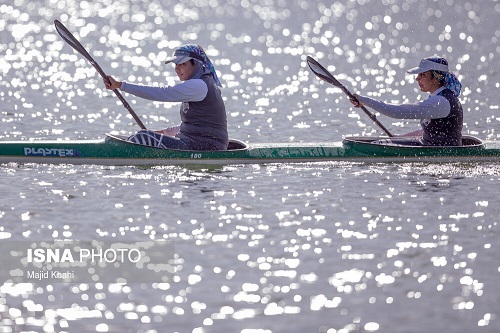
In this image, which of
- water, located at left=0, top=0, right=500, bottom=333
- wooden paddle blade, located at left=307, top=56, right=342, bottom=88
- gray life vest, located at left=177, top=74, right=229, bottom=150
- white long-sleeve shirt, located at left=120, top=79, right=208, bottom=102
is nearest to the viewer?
water, located at left=0, top=0, right=500, bottom=333

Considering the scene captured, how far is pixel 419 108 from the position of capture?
17.2 metres

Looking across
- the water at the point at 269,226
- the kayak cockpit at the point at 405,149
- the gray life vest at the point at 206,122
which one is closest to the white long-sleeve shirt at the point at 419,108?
the kayak cockpit at the point at 405,149

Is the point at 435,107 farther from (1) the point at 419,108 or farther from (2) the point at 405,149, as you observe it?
(2) the point at 405,149

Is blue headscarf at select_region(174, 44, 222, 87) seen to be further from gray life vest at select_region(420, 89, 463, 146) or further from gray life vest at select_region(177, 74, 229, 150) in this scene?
gray life vest at select_region(420, 89, 463, 146)

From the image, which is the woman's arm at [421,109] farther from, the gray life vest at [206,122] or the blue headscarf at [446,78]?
the gray life vest at [206,122]

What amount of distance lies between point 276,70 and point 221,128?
21516 mm

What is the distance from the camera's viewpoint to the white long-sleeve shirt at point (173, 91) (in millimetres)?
16562

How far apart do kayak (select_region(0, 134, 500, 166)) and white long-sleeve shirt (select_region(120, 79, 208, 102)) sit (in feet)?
2.76

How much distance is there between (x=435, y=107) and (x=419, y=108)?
209mm

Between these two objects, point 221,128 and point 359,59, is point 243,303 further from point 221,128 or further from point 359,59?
point 359,59

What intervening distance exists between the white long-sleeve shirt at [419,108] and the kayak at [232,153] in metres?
0.60

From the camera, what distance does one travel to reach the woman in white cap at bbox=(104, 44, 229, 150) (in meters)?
16.6

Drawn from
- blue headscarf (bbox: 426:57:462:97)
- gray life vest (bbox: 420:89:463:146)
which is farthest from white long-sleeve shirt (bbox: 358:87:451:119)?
blue headscarf (bbox: 426:57:462:97)

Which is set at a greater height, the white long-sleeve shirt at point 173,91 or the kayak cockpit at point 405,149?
the white long-sleeve shirt at point 173,91
